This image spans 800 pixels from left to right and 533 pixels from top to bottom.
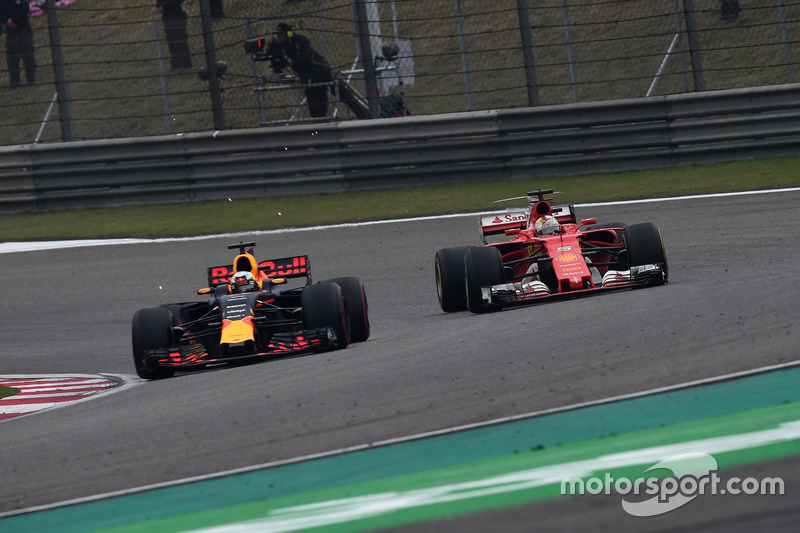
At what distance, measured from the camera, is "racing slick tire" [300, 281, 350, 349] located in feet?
31.2

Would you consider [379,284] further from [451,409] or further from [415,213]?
[451,409]

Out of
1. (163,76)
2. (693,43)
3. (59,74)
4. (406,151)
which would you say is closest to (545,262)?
(406,151)

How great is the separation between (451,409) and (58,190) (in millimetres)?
12722

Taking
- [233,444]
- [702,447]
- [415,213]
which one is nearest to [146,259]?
[415,213]

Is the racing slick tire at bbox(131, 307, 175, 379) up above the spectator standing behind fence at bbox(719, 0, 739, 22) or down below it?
below

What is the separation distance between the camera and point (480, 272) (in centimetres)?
1027

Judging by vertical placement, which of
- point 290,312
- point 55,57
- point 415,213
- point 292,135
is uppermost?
point 55,57

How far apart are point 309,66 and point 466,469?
13.6 metres

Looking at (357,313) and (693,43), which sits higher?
(693,43)

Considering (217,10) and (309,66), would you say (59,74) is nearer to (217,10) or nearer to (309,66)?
(217,10)

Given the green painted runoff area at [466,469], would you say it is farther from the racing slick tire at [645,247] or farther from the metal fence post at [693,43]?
the metal fence post at [693,43]

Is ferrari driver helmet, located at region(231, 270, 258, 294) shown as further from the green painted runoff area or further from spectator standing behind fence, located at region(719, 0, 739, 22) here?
spectator standing behind fence, located at region(719, 0, 739, 22)

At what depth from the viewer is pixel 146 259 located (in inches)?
580

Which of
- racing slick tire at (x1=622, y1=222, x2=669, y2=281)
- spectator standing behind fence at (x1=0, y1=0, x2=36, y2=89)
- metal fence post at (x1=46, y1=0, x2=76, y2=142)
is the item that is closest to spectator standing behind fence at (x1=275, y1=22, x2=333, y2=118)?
metal fence post at (x1=46, y1=0, x2=76, y2=142)
